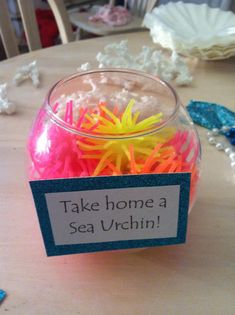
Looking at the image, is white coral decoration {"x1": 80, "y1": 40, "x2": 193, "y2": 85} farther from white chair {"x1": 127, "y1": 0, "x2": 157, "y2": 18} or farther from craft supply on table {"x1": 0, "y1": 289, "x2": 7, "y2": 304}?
white chair {"x1": 127, "y1": 0, "x2": 157, "y2": 18}

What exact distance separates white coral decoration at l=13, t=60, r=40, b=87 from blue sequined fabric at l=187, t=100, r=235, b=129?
319 mm

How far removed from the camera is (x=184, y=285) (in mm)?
418

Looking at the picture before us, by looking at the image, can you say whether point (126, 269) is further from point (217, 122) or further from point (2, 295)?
point (217, 122)

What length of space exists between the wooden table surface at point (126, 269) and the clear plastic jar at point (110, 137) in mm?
64

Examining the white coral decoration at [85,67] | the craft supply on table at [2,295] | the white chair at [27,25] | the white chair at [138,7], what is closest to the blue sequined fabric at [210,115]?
the white coral decoration at [85,67]

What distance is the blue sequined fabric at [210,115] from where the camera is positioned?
679 millimetres

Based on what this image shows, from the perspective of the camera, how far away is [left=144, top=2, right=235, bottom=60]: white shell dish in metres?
0.86

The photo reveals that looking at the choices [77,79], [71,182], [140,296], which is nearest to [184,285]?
[140,296]

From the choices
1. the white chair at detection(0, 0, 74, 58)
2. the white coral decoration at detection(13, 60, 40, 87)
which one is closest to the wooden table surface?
the white coral decoration at detection(13, 60, 40, 87)

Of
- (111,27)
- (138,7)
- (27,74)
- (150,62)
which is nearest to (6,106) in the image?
(27,74)

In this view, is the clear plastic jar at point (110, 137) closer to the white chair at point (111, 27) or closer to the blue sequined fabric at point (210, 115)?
the blue sequined fabric at point (210, 115)

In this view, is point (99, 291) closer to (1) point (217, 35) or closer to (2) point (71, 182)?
(2) point (71, 182)

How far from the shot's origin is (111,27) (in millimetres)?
2332

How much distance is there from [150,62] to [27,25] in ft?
1.58
